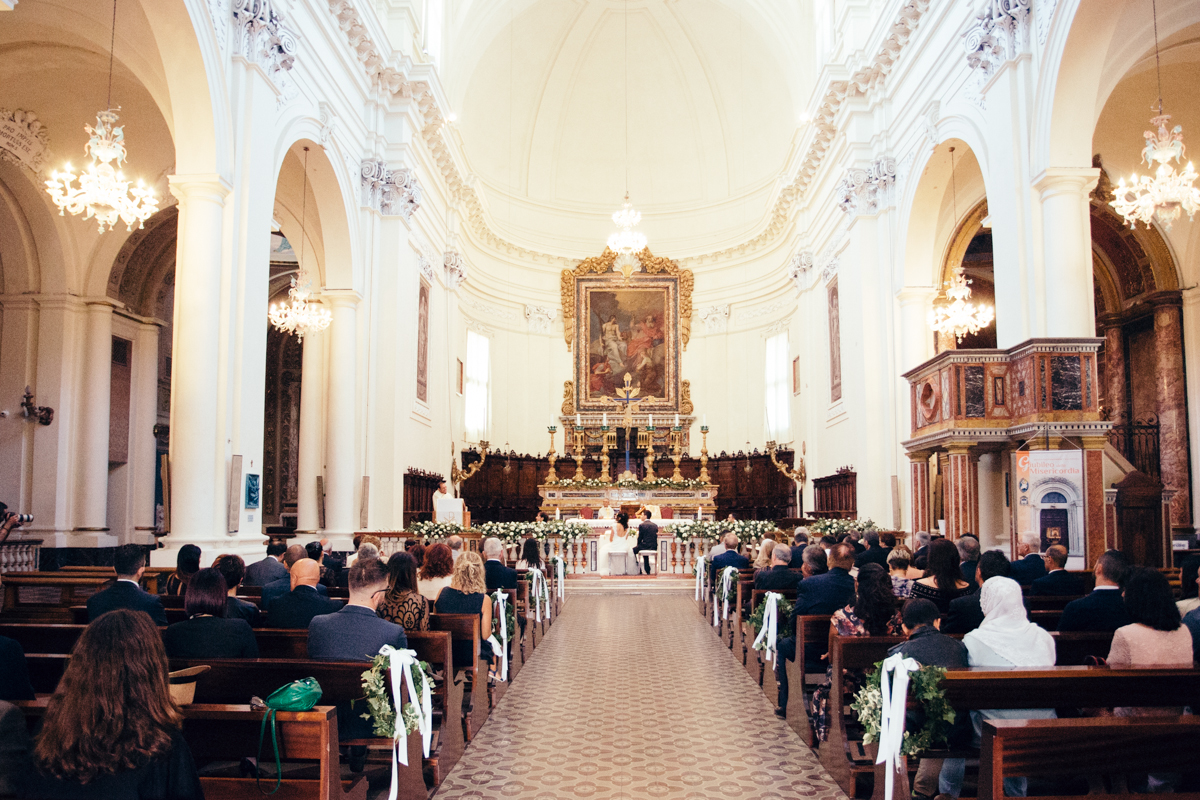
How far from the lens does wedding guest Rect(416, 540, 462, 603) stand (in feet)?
23.6

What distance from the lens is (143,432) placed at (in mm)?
17781

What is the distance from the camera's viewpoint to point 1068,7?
33.6 feet

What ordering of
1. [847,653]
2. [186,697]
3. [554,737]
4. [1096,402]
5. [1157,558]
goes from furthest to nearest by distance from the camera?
A: [1157,558], [1096,402], [554,737], [847,653], [186,697]

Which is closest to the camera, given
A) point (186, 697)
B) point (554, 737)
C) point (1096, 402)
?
point (186, 697)

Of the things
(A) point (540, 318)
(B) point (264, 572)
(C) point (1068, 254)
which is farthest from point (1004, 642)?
(A) point (540, 318)

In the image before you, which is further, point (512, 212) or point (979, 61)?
point (512, 212)

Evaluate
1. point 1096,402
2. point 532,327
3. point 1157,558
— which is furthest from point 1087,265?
point 532,327

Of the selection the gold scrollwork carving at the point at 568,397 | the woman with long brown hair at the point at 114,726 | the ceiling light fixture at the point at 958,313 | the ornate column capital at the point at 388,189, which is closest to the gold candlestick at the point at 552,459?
the gold scrollwork carving at the point at 568,397

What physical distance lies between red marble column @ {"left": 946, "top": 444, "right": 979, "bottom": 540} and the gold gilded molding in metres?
16.5

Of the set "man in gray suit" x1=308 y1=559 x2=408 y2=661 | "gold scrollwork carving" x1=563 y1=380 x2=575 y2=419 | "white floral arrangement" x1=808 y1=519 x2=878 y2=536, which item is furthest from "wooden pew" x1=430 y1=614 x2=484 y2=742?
"gold scrollwork carving" x1=563 y1=380 x2=575 y2=419

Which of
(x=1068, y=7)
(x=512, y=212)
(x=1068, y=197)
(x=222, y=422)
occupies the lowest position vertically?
(x=222, y=422)

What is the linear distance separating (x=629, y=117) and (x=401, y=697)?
25.8 m

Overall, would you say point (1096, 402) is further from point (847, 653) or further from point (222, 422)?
point (222, 422)

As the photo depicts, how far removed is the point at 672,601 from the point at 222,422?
7.33 meters
